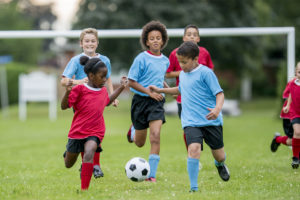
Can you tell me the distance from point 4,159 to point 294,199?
6434 millimetres

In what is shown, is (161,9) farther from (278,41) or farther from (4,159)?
(278,41)

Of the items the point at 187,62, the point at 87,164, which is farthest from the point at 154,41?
the point at 87,164

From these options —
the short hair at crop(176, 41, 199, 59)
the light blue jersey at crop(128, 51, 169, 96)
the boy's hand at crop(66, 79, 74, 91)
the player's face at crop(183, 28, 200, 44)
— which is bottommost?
the boy's hand at crop(66, 79, 74, 91)

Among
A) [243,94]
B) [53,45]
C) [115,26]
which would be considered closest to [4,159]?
[115,26]

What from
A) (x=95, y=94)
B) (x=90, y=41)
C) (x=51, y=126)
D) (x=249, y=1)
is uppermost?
(x=249, y=1)

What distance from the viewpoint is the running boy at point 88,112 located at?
5.75m

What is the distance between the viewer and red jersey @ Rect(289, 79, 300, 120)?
7637 mm

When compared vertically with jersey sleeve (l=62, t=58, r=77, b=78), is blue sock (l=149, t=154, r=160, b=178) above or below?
below

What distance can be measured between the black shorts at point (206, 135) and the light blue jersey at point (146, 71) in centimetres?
121

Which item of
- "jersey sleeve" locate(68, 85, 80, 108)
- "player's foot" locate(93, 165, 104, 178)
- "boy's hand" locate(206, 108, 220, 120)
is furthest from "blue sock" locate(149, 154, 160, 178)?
"jersey sleeve" locate(68, 85, 80, 108)

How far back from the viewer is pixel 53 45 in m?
75.1

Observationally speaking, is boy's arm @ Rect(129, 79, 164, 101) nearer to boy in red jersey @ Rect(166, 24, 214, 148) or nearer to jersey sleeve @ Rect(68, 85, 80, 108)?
boy in red jersey @ Rect(166, 24, 214, 148)

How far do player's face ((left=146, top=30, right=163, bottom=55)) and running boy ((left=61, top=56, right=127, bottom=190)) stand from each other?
120 centimetres

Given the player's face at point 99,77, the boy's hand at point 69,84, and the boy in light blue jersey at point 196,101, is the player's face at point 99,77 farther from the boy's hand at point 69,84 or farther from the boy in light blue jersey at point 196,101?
the boy in light blue jersey at point 196,101
